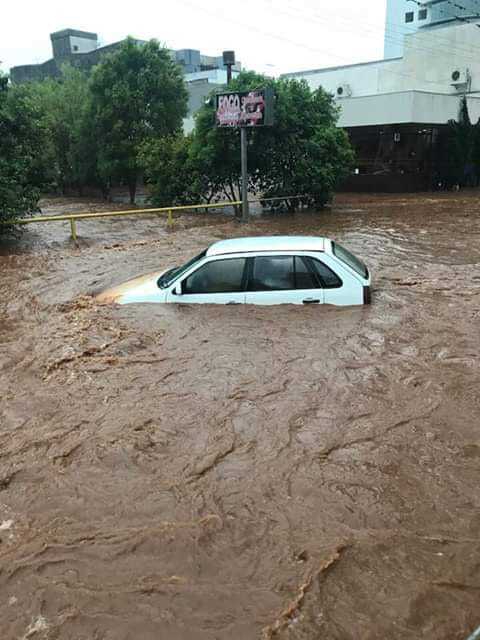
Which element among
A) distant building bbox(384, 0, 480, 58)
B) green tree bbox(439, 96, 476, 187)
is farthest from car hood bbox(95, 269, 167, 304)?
distant building bbox(384, 0, 480, 58)

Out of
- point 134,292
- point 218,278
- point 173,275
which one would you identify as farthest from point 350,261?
point 134,292

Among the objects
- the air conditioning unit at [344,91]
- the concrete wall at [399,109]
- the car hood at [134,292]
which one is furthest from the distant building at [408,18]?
the car hood at [134,292]

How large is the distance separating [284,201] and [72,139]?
1312 centimetres

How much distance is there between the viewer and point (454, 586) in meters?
3.15

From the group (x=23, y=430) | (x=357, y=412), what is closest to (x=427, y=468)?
(x=357, y=412)

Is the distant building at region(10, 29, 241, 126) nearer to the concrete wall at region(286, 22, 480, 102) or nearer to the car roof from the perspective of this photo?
the concrete wall at region(286, 22, 480, 102)

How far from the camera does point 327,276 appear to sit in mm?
7148

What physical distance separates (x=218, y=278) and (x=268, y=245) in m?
0.78

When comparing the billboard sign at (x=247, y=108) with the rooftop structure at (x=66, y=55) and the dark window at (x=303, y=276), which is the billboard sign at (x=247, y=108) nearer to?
the dark window at (x=303, y=276)

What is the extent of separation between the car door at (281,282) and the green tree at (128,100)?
2012 cm

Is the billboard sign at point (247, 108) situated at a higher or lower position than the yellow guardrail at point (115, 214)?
higher

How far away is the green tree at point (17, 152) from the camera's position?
14.5 m

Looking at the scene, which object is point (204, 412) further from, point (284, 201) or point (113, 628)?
point (284, 201)

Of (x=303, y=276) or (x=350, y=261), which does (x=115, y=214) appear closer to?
(x=350, y=261)
